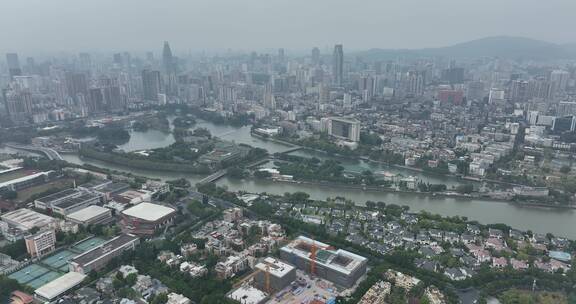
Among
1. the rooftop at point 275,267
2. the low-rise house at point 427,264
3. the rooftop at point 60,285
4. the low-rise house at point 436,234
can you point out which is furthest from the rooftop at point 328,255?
the rooftop at point 60,285

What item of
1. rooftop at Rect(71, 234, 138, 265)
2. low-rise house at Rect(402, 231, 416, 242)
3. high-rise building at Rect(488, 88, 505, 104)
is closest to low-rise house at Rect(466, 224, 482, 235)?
low-rise house at Rect(402, 231, 416, 242)

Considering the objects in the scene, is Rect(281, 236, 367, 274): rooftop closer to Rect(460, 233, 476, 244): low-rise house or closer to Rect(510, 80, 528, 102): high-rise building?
Rect(460, 233, 476, 244): low-rise house

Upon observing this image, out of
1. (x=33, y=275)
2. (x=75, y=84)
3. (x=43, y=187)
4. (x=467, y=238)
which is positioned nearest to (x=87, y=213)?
(x=33, y=275)

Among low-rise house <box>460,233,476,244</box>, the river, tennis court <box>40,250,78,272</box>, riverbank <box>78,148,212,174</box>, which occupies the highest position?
riverbank <box>78,148,212,174</box>

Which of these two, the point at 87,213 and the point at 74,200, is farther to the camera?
the point at 74,200

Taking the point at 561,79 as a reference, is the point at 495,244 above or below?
below

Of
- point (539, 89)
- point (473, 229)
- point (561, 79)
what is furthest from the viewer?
point (561, 79)

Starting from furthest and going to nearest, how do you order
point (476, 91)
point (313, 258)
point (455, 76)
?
point (455, 76) < point (476, 91) < point (313, 258)

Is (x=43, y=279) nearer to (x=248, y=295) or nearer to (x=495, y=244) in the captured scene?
(x=248, y=295)
